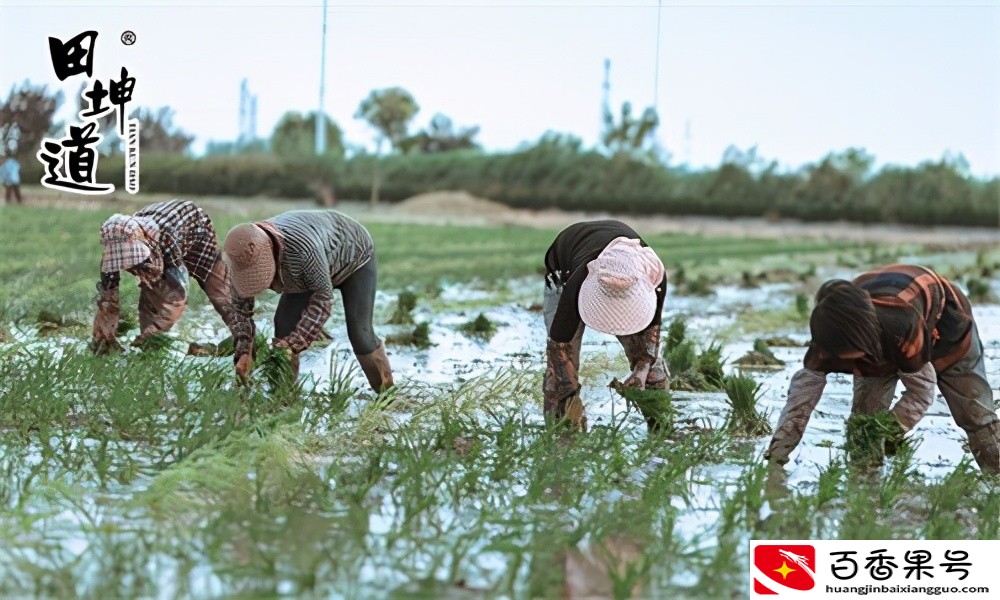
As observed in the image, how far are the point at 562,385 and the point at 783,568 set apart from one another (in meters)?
1.63

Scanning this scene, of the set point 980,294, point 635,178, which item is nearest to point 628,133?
point 635,178

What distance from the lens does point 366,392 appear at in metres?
6.55

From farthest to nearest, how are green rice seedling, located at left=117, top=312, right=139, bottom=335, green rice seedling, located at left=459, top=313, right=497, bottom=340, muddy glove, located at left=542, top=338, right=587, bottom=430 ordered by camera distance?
green rice seedling, located at left=459, top=313, right=497, bottom=340 → green rice seedling, located at left=117, top=312, right=139, bottom=335 → muddy glove, located at left=542, top=338, right=587, bottom=430

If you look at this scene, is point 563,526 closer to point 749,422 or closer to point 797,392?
point 797,392

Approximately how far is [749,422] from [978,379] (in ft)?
3.58

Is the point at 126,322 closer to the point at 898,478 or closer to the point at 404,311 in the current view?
the point at 404,311

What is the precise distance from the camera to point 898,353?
476cm

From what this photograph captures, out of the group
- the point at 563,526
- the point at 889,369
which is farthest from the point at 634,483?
the point at 889,369

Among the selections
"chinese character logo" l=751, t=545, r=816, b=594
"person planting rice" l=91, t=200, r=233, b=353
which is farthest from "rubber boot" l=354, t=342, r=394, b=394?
"chinese character logo" l=751, t=545, r=816, b=594

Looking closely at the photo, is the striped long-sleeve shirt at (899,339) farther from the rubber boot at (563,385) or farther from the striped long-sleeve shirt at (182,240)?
the striped long-sleeve shirt at (182,240)

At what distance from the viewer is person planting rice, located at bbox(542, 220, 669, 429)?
16.6ft

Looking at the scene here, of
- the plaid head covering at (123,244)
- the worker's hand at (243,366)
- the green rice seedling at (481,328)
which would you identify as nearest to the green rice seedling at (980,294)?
the green rice seedling at (481,328)

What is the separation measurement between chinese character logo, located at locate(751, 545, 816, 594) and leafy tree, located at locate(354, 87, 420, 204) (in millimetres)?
20287

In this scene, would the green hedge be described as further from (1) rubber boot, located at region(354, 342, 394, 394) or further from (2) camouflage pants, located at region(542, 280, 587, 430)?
(2) camouflage pants, located at region(542, 280, 587, 430)
